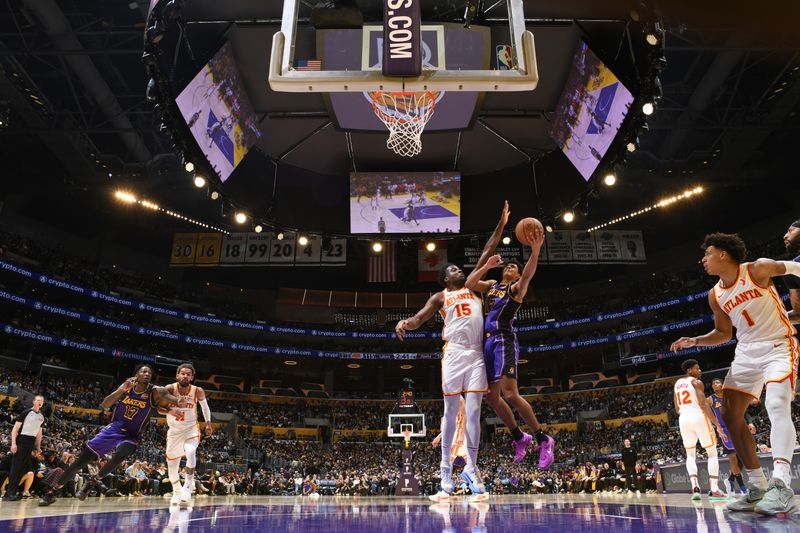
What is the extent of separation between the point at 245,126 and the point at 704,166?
18615 millimetres

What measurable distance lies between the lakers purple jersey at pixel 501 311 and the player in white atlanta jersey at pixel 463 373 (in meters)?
0.18

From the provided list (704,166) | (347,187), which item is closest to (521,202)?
(347,187)

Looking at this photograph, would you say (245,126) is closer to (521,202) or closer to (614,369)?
(521,202)

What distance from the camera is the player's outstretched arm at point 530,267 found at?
541 cm

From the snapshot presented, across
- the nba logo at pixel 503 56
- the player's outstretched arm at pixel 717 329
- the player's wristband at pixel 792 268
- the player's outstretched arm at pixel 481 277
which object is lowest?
the player's outstretched arm at pixel 717 329

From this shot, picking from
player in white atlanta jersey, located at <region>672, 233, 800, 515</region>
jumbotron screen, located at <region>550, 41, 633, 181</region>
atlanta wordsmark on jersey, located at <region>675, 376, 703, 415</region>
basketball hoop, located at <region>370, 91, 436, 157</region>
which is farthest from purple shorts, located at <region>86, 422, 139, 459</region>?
jumbotron screen, located at <region>550, 41, 633, 181</region>

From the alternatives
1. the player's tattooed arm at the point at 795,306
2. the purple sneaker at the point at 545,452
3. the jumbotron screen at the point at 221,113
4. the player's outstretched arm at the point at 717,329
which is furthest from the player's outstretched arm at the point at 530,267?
the jumbotron screen at the point at 221,113

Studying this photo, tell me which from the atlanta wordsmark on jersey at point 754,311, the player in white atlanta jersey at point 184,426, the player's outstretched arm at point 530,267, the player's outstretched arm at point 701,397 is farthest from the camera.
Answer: the player in white atlanta jersey at point 184,426

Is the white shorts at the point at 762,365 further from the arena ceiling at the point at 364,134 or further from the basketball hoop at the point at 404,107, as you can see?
the basketball hoop at the point at 404,107

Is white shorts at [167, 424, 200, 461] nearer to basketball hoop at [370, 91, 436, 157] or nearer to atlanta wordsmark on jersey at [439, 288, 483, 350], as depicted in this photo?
atlanta wordsmark on jersey at [439, 288, 483, 350]

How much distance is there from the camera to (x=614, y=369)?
35.3m

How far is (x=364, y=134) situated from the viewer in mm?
13523

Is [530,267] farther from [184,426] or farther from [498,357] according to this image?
[184,426]

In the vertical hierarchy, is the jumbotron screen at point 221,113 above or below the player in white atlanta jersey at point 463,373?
above
